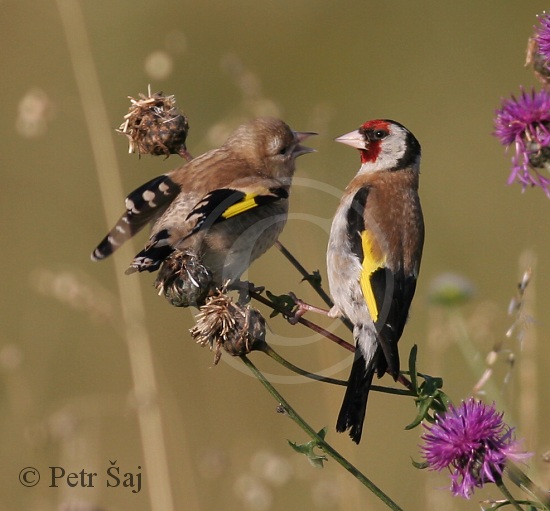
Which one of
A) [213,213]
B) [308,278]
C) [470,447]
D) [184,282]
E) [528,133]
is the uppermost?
[528,133]

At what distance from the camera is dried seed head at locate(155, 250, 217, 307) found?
3416mm

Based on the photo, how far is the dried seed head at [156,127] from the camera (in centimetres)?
389

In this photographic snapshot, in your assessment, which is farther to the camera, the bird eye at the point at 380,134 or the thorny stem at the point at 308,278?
the bird eye at the point at 380,134

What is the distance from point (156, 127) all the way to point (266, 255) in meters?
4.95

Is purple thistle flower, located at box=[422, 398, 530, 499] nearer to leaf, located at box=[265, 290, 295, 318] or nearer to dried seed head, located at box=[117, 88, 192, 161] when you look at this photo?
leaf, located at box=[265, 290, 295, 318]

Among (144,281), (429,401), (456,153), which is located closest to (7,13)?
(144,281)

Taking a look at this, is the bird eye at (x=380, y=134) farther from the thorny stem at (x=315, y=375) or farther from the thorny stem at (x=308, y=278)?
the thorny stem at (x=315, y=375)

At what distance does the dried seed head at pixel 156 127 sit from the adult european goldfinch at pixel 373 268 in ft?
2.70

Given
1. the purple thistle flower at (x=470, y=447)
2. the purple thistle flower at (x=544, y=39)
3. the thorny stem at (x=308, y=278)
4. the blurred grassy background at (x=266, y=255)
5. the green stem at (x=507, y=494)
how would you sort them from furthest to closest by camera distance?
the blurred grassy background at (x=266, y=255)
the thorny stem at (x=308, y=278)
the purple thistle flower at (x=544, y=39)
the purple thistle flower at (x=470, y=447)
the green stem at (x=507, y=494)

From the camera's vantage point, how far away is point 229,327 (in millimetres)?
3273

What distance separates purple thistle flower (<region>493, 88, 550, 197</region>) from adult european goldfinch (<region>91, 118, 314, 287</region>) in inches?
49.8

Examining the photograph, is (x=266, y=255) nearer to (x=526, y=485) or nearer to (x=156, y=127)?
(x=156, y=127)

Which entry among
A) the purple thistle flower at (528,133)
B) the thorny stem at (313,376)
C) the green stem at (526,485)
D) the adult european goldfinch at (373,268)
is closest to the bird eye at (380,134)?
the adult european goldfinch at (373,268)

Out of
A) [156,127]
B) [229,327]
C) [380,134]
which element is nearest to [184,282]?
[229,327]
